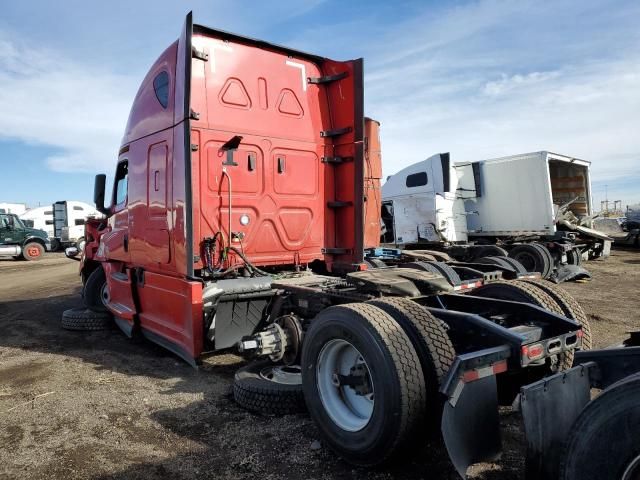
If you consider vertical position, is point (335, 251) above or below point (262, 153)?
below

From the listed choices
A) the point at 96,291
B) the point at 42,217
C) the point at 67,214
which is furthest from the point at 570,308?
the point at 42,217

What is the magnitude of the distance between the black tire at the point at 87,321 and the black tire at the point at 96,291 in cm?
43

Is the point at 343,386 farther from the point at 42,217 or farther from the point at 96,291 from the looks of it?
the point at 42,217

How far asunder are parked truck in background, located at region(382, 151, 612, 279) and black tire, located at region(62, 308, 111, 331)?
8.39 m

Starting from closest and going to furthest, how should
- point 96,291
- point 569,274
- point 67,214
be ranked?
point 96,291 → point 569,274 → point 67,214

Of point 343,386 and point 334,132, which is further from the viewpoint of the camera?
point 334,132

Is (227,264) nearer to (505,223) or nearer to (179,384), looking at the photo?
(179,384)

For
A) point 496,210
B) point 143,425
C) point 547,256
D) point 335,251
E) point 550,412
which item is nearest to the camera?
point 550,412

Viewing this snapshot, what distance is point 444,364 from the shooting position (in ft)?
9.21

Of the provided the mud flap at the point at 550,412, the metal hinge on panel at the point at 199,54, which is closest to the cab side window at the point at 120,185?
the metal hinge on panel at the point at 199,54

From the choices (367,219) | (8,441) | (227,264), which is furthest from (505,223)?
(8,441)

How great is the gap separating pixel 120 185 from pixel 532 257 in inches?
383

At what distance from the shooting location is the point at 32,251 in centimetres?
2327

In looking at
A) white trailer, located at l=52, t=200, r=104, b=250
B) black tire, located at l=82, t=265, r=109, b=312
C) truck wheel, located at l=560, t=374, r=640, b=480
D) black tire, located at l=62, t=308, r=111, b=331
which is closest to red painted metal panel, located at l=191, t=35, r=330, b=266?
black tire, located at l=62, t=308, r=111, b=331
